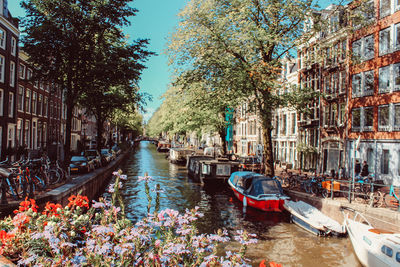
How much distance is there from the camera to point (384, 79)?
2595 centimetres

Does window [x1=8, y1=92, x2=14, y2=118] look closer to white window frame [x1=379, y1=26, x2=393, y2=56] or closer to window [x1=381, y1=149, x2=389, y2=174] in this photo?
white window frame [x1=379, y1=26, x2=393, y2=56]

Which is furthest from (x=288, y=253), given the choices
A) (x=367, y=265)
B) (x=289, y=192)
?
(x=289, y=192)

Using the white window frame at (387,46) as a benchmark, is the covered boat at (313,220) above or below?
below

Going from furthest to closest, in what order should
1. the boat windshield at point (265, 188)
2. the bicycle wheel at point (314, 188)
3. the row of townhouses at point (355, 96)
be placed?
the row of townhouses at point (355, 96), the boat windshield at point (265, 188), the bicycle wheel at point (314, 188)

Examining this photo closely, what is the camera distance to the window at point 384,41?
25578mm

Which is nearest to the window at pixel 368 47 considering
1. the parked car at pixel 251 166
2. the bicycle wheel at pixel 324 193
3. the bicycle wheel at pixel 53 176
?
the parked car at pixel 251 166

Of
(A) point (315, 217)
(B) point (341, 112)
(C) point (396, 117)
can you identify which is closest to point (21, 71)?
(B) point (341, 112)

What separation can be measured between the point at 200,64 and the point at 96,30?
711 centimetres

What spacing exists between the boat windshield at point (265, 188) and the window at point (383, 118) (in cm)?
1219

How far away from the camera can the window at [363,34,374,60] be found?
89.6 ft

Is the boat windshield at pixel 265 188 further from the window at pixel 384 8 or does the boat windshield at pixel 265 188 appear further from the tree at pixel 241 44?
the window at pixel 384 8

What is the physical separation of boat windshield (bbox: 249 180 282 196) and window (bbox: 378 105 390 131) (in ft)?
40.0

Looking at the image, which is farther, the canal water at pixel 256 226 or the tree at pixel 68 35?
the tree at pixel 68 35

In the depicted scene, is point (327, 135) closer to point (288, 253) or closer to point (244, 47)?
point (244, 47)
